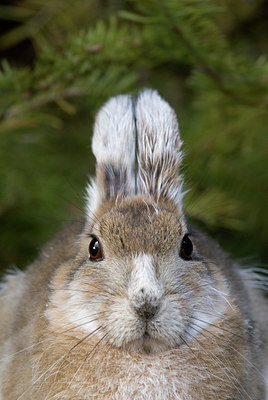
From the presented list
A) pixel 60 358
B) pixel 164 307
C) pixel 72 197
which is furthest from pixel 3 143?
pixel 164 307

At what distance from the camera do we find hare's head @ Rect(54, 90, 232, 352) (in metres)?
1.96

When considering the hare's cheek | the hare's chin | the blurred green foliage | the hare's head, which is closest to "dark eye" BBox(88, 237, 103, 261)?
the hare's head

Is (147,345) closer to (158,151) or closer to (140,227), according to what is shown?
(140,227)

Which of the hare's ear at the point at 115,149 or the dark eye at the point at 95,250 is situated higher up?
the hare's ear at the point at 115,149

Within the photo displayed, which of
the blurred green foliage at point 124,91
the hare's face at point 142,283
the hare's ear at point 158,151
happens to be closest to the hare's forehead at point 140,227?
the hare's face at point 142,283

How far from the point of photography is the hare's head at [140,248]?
6.41ft

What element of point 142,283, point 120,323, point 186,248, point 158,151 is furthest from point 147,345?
point 158,151

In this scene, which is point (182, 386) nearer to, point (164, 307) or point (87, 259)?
point (164, 307)

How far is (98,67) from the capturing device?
3.17 metres

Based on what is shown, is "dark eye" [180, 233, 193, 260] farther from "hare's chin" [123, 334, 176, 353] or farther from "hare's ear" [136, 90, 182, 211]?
"hare's chin" [123, 334, 176, 353]

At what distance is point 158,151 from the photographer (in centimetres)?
229

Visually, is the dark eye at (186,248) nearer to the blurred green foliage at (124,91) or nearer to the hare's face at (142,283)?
the hare's face at (142,283)

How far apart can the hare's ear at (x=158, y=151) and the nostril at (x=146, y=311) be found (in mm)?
502

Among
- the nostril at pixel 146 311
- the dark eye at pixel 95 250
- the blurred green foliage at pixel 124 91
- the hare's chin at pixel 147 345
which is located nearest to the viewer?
the nostril at pixel 146 311
